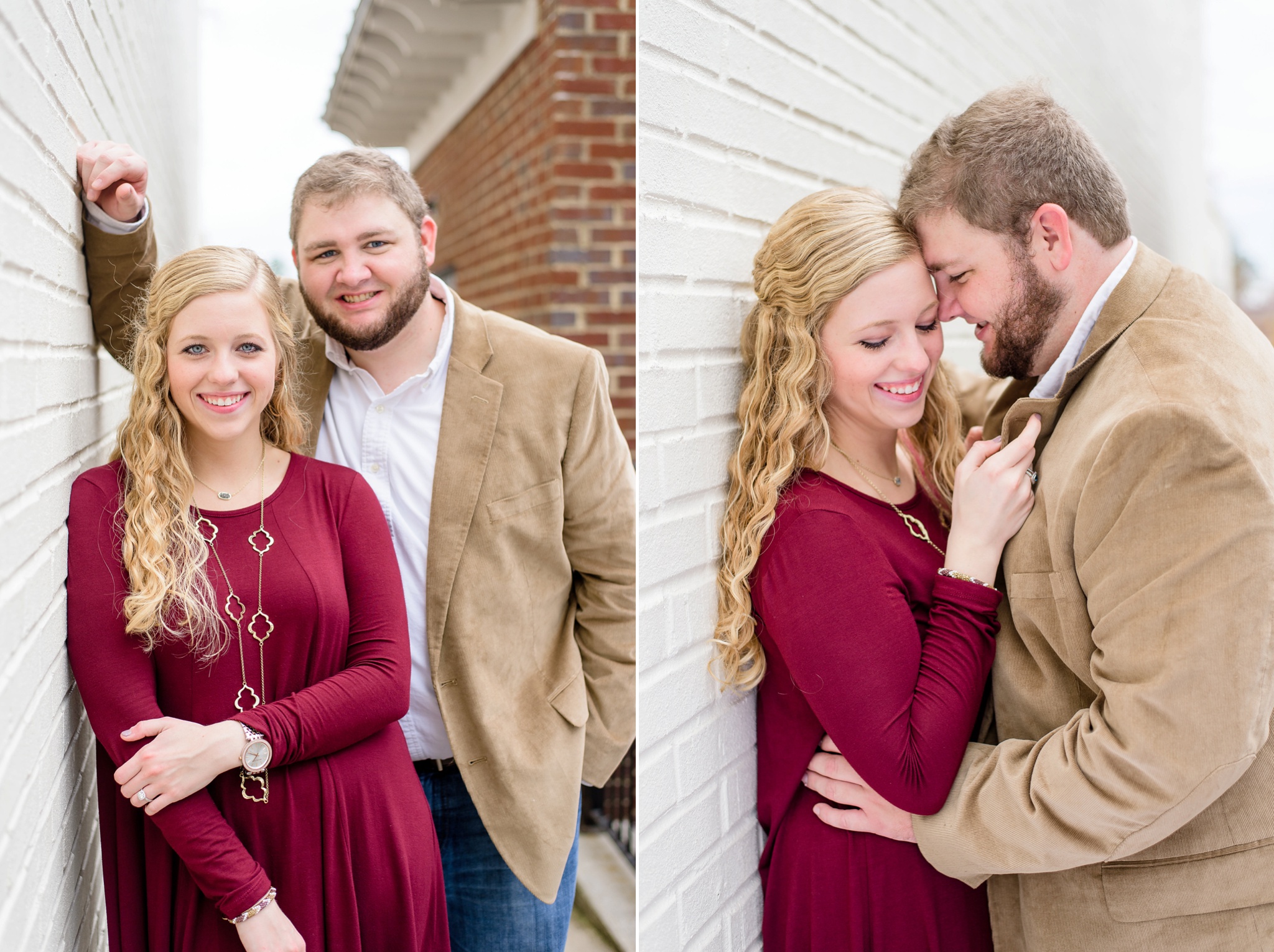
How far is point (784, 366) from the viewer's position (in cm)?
186

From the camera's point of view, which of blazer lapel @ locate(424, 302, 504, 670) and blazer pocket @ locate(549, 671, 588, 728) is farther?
blazer pocket @ locate(549, 671, 588, 728)

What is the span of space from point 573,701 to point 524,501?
19.9 inches

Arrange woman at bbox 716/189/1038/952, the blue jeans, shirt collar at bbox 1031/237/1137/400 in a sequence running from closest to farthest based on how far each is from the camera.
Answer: woman at bbox 716/189/1038/952 → shirt collar at bbox 1031/237/1137/400 → the blue jeans

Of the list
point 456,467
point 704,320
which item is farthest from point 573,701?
point 704,320

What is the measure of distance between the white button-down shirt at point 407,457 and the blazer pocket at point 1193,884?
52.6 inches

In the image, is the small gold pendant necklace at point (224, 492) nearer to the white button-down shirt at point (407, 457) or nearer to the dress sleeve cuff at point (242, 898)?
the white button-down shirt at point (407, 457)

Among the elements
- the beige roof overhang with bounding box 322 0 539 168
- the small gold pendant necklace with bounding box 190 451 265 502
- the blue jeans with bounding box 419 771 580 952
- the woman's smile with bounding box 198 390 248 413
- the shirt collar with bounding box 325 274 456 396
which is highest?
the beige roof overhang with bounding box 322 0 539 168

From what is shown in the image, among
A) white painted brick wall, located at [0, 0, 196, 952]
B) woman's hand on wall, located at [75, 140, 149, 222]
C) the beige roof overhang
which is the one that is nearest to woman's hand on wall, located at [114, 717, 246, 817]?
white painted brick wall, located at [0, 0, 196, 952]

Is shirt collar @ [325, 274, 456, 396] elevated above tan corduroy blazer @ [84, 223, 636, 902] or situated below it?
above

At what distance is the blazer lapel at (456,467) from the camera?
2125mm

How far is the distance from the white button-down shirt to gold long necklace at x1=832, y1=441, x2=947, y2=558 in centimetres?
88

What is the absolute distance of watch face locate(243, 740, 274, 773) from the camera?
167 cm

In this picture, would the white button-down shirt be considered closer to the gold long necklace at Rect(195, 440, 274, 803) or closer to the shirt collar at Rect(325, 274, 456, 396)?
the shirt collar at Rect(325, 274, 456, 396)

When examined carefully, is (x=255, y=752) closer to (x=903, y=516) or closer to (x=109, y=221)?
(x=109, y=221)
